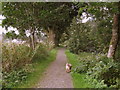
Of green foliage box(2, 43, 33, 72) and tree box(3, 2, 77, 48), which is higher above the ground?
tree box(3, 2, 77, 48)

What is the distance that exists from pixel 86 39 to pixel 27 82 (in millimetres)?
13832

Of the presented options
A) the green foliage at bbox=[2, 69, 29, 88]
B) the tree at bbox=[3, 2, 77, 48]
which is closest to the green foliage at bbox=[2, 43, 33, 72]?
the green foliage at bbox=[2, 69, 29, 88]

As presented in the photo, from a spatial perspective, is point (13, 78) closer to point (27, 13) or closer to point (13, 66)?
point (13, 66)

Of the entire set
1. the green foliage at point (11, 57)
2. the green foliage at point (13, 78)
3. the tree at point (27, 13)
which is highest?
the tree at point (27, 13)

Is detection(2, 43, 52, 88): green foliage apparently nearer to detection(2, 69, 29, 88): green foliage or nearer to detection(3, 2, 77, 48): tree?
detection(2, 69, 29, 88): green foliage

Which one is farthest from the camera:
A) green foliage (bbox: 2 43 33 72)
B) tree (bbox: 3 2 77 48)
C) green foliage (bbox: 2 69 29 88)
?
tree (bbox: 3 2 77 48)

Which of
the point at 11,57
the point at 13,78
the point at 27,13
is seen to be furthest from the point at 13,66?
the point at 27,13

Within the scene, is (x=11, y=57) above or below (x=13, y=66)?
above

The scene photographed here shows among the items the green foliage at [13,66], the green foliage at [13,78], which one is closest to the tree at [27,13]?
the green foliage at [13,66]

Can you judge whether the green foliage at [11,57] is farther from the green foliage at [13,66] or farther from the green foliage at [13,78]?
the green foliage at [13,78]

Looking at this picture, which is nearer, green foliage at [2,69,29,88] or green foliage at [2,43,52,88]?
green foliage at [2,69,29,88]

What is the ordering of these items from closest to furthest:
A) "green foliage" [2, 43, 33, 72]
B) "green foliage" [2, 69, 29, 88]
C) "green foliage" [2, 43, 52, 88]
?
"green foliage" [2, 69, 29, 88] → "green foliage" [2, 43, 52, 88] → "green foliage" [2, 43, 33, 72]

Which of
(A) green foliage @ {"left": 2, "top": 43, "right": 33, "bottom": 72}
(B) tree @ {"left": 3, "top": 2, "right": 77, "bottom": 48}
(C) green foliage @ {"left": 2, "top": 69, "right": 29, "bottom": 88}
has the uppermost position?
(B) tree @ {"left": 3, "top": 2, "right": 77, "bottom": 48}

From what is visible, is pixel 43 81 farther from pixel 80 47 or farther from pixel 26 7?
pixel 80 47
